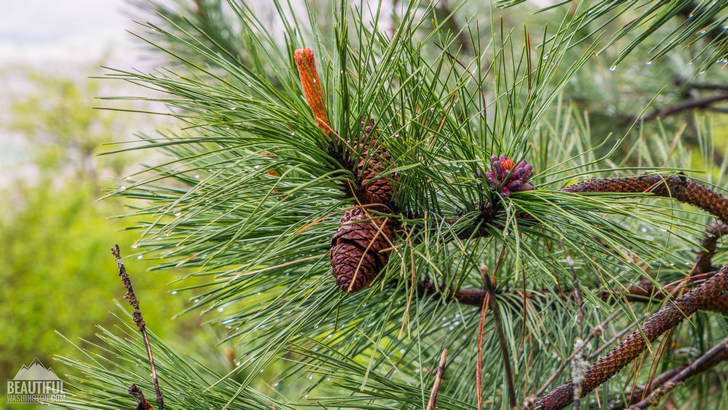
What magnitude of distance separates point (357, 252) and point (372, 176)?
0.06 metres

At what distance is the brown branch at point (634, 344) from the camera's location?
31 centimetres

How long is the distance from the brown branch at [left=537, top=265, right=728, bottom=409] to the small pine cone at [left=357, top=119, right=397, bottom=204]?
18cm

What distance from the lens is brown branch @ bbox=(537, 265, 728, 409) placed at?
307 millimetres

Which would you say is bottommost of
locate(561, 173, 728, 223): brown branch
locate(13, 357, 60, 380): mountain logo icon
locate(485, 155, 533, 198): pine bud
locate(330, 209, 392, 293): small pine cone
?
locate(13, 357, 60, 380): mountain logo icon

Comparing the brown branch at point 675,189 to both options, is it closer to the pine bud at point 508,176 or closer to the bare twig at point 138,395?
the pine bud at point 508,176

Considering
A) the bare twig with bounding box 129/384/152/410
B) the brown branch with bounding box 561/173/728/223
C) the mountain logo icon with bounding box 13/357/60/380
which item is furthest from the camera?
the mountain logo icon with bounding box 13/357/60/380

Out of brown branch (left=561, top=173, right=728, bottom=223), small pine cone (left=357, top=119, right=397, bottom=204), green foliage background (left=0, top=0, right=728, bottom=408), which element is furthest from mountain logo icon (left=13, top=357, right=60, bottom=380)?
brown branch (left=561, top=173, right=728, bottom=223)

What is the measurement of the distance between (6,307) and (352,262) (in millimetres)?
4488

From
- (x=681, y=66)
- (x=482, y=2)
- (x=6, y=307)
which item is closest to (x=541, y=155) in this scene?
(x=681, y=66)

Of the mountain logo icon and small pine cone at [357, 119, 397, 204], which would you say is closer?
small pine cone at [357, 119, 397, 204]

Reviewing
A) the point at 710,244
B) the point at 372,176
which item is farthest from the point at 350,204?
the point at 710,244

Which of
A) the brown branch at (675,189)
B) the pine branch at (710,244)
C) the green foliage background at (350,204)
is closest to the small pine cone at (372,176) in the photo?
the green foliage background at (350,204)

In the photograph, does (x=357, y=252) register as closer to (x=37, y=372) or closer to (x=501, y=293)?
(x=501, y=293)

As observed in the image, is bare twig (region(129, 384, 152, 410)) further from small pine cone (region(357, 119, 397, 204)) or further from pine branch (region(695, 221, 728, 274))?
pine branch (region(695, 221, 728, 274))
